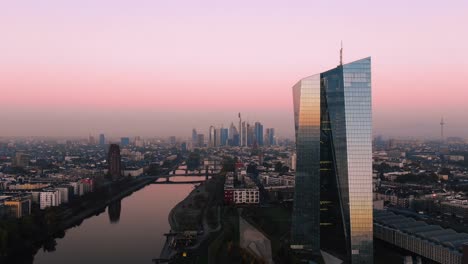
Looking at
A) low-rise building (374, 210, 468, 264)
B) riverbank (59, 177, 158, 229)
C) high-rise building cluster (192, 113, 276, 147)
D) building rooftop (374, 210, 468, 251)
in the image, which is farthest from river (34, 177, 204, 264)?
high-rise building cluster (192, 113, 276, 147)

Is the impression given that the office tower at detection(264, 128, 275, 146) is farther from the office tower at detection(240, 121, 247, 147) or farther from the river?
the river

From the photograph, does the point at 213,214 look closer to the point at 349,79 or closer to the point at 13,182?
the point at 349,79

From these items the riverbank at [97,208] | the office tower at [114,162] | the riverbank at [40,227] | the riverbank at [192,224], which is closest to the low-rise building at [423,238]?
the riverbank at [192,224]

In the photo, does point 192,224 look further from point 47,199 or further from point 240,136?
point 240,136

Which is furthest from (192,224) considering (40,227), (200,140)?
(200,140)

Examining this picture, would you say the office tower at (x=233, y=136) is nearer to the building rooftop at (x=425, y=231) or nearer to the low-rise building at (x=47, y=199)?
the low-rise building at (x=47, y=199)

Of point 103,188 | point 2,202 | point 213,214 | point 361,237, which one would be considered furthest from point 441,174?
point 2,202
